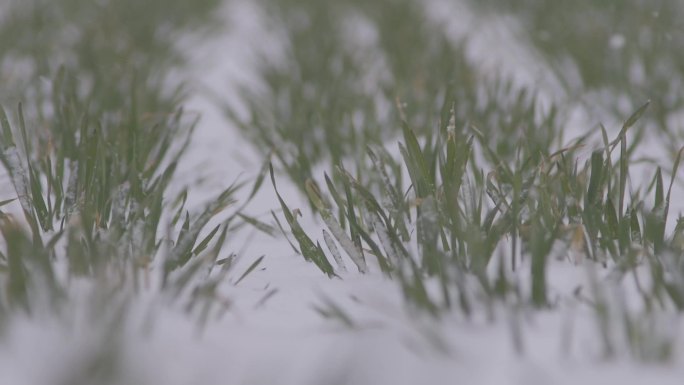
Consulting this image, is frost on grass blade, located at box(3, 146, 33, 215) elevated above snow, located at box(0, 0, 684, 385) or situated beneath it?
elevated above

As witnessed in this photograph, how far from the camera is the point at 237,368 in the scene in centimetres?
103

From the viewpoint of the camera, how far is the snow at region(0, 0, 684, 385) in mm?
981

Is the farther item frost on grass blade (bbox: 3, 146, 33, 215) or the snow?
frost on grass blade (bbox: 3, 146, 33, 215)

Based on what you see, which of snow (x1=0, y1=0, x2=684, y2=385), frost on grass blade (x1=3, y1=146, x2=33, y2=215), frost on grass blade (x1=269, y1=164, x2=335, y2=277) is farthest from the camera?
frost on grass blade (x1=3, y1=146, x2=33, y2=215)

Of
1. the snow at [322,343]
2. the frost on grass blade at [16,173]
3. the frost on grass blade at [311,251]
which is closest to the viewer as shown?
the snow at [322,343]

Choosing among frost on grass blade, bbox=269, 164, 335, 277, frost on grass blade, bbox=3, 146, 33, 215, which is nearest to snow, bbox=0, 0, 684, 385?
frost on grass blade, bbox=269, 164, 335, 277

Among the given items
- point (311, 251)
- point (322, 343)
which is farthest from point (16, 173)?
point (322, 343)

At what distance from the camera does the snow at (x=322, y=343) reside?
0.98 meters

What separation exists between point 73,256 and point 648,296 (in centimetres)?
86

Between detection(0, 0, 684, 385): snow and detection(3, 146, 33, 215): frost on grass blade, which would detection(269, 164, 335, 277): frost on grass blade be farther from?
detection(3, 146, 33, 215): frost on grass blade

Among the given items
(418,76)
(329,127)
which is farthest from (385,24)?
(329,127)

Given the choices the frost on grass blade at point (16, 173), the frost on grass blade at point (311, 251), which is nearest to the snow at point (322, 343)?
the frost on grass blade at point (311, 251)

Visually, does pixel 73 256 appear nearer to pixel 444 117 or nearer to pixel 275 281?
pixel 275 281

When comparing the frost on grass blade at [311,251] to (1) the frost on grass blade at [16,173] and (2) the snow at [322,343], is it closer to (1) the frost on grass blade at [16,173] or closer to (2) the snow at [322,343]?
(2) the snow at [322,343]
